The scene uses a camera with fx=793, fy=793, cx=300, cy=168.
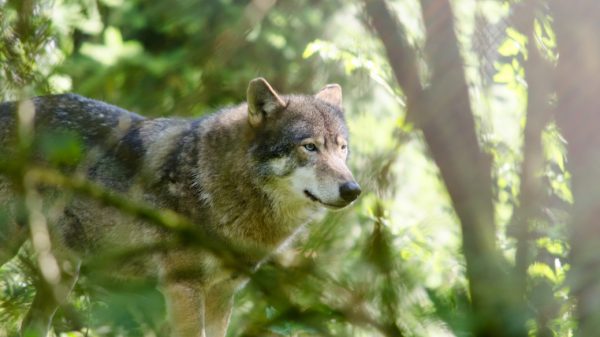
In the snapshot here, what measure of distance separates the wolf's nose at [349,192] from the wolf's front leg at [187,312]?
3.61ft

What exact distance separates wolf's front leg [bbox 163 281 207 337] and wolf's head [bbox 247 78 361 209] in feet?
2.93

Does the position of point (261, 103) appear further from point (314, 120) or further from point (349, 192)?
point (349, 192)

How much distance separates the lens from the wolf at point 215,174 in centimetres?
527

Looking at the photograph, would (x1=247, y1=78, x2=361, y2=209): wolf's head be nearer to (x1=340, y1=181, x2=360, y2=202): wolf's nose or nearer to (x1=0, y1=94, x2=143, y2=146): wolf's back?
(x1=340, y1=181, x2=360, y2=202): wolf's nose

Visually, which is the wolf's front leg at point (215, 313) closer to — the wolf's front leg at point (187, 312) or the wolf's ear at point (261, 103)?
the wolf's front leg at point (187, 312)

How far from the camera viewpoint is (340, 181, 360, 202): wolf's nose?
4945mm

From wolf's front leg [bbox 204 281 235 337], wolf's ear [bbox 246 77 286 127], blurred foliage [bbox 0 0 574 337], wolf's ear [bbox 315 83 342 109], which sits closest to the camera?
blurred foliage [bbox 0 0 574 337]

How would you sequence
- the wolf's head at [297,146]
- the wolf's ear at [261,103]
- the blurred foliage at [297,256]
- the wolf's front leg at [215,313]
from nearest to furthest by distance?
1. the blurred foliage at [297,256]
2. the wolf's head at [297,146]
3. the wolf's front leg at [215,313]
4. the wolf's ear at [261,103]

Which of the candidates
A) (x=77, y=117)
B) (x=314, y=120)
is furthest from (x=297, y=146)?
(x=77, y=117)

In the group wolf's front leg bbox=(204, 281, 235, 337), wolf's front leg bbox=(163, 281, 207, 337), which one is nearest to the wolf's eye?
wolf's front leg bbox=(204, 281, 235, 337)

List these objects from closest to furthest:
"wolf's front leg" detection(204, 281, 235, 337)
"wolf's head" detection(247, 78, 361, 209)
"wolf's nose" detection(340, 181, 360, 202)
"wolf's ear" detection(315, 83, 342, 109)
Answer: "wolf's nose" detection(340, 181, 360, 202)
"wolf's head" detection(247, 78, 361, 209)
"wolf's front leg" detection(204, 281, 235, 337)
"wolf's ear" detection(315, 83, 342, 109)

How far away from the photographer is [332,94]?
6043 millimetres

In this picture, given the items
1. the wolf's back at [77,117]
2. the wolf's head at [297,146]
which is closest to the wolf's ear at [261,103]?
the wolf's head at [297,146]

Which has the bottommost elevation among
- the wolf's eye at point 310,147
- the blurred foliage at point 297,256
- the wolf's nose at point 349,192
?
the wolf's nose at point 349,192
